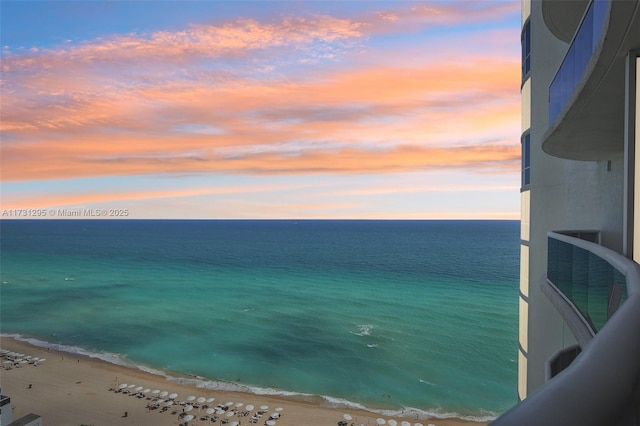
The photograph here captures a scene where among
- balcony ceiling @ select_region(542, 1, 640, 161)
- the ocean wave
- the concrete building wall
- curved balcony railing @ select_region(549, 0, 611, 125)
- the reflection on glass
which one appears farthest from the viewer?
the ocean wave

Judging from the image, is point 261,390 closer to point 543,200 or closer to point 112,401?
point 112,401

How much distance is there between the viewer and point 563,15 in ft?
37.7

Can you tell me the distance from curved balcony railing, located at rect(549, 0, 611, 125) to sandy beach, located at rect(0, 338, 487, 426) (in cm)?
2383

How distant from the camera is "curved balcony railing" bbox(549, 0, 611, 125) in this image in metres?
5.95

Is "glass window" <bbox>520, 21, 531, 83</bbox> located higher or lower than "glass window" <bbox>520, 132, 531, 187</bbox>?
higher

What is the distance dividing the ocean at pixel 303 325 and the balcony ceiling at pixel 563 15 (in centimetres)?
2483

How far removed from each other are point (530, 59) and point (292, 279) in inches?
2780

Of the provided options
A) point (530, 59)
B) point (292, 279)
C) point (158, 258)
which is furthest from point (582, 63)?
point (158, 258)

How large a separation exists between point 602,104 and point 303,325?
45.9m

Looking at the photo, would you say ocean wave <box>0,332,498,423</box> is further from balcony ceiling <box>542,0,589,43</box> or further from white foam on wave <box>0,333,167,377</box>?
balcony ceiling <box>542,0,589,43</box>

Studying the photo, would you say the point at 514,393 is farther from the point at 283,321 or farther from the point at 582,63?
the point at 582,63

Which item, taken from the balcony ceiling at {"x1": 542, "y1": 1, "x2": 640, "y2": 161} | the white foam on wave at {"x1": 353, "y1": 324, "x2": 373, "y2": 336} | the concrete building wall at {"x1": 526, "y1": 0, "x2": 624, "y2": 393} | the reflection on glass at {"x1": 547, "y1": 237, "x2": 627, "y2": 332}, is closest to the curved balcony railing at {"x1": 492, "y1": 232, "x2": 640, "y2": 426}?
the reflection on glass at {"x1": 547, "y1": 237, "x2": 627, "y2": 332}

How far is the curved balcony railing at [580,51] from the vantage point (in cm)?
595

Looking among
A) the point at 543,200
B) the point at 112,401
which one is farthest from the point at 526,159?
the point at 112,401
